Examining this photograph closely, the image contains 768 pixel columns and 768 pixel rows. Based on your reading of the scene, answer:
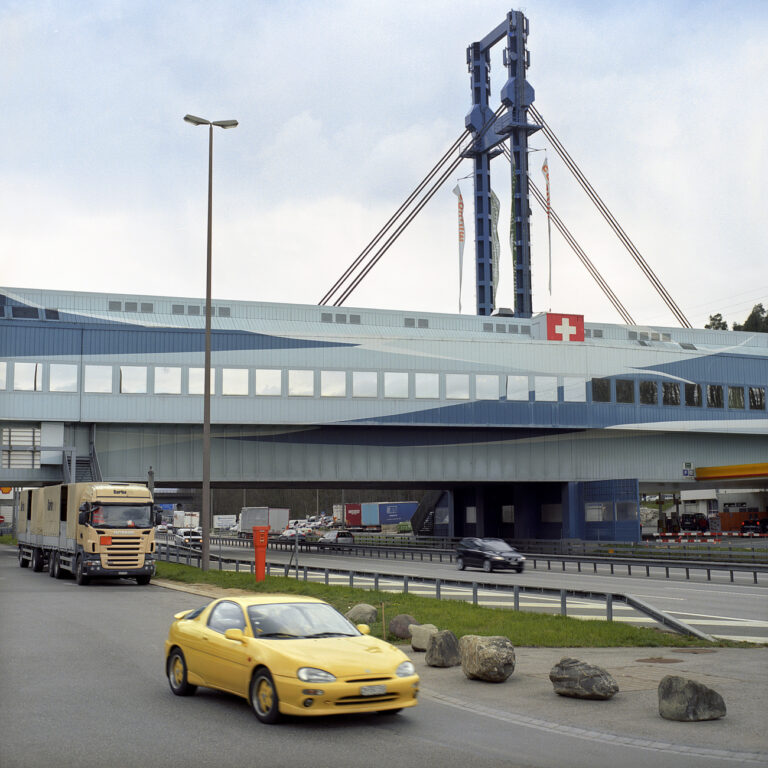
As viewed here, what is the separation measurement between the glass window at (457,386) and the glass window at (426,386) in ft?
2.10

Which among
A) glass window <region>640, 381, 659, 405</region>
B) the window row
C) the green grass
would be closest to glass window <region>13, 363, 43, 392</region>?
the window row

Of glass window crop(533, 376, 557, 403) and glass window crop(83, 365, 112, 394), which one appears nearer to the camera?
glass window crop(83, 365, 112, 394)

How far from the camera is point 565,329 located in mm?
61031

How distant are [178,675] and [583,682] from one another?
503 centimetres

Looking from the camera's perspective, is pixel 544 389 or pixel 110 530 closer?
pixel 110 530

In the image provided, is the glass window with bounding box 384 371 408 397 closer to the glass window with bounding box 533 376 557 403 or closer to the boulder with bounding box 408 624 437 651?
the glass window with bounding box 533 376 557 403

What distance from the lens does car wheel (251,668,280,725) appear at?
34.6 feet

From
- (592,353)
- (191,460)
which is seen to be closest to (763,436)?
(592,353)

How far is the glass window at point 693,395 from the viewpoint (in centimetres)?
6259

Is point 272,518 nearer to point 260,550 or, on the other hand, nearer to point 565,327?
point 260,550

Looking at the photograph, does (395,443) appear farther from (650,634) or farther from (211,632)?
(211,632)

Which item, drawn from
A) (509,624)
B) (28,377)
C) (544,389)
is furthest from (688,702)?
(544,389)

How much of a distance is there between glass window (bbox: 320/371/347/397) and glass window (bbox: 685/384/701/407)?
22.7m

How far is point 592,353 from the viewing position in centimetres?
6000
